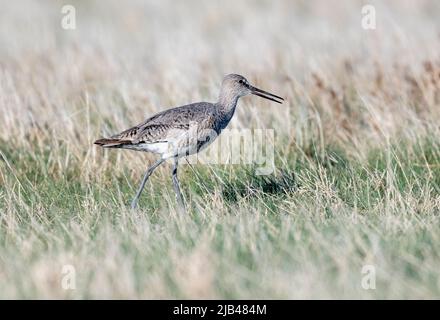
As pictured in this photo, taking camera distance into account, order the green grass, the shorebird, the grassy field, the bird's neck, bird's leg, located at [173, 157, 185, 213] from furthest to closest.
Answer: the bird's neck → the shorebird → bird's leg, located at [173, 157, 185, 213] → the grassy field → the green grass

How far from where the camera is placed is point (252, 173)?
7031 mm

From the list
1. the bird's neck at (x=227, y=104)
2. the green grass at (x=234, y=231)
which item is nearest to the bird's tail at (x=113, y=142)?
the green grass at (x=234, y=231)

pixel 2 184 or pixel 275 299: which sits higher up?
pixel 2 184

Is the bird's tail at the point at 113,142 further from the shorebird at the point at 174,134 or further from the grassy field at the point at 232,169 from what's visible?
the grassy field at the point at 232,169

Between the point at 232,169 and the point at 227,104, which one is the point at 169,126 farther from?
the point at 232,169

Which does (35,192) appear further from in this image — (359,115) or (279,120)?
(359,115)

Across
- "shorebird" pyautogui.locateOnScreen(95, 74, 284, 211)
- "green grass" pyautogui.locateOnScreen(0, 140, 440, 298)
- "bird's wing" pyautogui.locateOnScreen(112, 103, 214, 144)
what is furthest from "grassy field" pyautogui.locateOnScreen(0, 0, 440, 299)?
"bird's wing" pyautogui.locateOnScreen(112, 103, 214, 144)

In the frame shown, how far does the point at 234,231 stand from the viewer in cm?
539

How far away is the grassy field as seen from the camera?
4.68 meters

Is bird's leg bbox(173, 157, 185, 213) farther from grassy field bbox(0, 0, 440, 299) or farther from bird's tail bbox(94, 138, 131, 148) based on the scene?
bird's tail bbox(94, 138, 131, 148)

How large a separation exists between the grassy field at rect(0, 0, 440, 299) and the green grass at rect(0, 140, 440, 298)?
0.6 inches

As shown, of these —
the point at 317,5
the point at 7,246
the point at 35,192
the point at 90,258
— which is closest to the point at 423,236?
the point at 90,258

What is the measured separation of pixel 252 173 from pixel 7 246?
234 centimetres

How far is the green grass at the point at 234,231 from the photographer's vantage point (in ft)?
14.9
